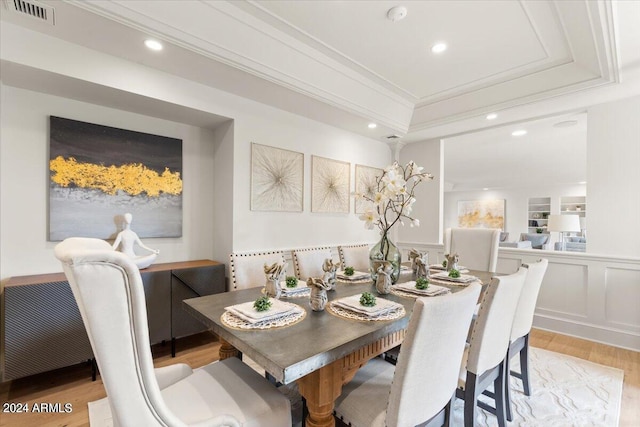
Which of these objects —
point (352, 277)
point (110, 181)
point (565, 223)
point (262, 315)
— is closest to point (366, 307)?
point (262, 315)

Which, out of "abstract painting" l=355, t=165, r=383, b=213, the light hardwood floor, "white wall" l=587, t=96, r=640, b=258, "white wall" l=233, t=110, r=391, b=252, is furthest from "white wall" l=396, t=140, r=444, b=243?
the light hardwood floor

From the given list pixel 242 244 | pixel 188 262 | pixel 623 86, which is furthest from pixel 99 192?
pixel 623 86

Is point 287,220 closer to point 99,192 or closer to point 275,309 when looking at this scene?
point 99,192

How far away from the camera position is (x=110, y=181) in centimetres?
256

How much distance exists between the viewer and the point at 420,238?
454cm

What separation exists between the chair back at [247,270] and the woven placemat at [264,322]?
0.62m

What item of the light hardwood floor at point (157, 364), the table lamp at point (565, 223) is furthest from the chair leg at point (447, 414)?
the table lamp at point (565, 223)

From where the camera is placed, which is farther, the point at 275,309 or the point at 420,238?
the point at 420,238

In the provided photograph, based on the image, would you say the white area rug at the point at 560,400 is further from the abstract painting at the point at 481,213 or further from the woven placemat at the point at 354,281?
the abstract painting at the point at 481,213

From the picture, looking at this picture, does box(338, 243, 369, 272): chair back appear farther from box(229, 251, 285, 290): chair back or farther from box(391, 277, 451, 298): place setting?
box(391, 277, 451, 298): place setting

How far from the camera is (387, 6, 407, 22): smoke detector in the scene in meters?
2.05

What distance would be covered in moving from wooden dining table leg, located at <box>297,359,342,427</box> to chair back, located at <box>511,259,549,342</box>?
1.22 meters

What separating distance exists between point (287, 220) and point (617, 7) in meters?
3.05

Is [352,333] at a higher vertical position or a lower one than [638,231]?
lower
